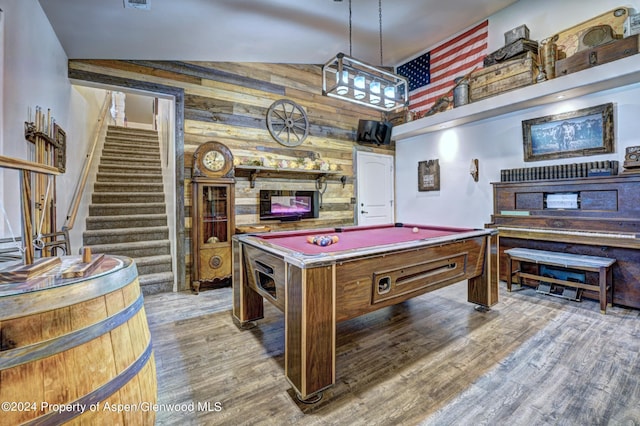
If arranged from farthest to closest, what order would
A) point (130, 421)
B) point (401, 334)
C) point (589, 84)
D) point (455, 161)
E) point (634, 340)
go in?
point (455, 161) < point (589, 84) < point (401, 334) < point (634, 340) < point (130, 421)

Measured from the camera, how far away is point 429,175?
5430mm

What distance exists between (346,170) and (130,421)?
15.7 feet

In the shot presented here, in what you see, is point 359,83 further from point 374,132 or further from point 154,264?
point 154,264

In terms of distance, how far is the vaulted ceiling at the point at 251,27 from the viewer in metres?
2.59

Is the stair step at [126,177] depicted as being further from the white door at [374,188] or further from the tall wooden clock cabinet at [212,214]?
the white door at [374,188]

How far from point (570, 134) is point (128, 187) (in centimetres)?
675

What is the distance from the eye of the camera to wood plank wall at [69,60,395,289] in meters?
3.60

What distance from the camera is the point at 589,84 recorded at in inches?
127

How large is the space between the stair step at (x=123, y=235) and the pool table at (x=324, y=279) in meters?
2.26

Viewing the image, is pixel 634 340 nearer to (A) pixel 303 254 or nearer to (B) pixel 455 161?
(A) pixel 303 254

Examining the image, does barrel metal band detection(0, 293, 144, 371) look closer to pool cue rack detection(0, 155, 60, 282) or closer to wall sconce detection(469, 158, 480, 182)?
pool cue rack detection(0, 155, 60, 282)

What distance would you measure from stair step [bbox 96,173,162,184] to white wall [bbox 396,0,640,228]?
15.8 feet

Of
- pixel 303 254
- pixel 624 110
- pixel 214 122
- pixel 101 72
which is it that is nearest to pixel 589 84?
pixel 624 110

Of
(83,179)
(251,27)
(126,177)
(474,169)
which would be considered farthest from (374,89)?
(126,177)
